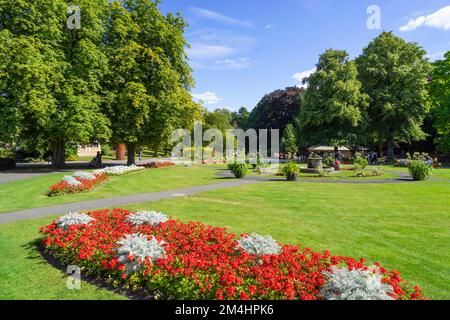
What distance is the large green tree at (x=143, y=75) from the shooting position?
30672 mm

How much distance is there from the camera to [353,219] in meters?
11.5

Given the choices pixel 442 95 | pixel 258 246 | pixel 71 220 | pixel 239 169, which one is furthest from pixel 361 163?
pixel 71 220

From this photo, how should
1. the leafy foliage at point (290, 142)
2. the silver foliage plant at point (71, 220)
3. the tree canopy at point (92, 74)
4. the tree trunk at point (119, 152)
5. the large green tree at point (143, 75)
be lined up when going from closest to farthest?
the silver foliage plant at point (71, 220), the tree canopy at point (92, 74), the large green tree at point (143, 75), the tree trunk at point (119, 152), the leafy foliage at point (290, 142)

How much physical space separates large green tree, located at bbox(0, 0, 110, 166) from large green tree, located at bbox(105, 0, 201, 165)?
1829 mm

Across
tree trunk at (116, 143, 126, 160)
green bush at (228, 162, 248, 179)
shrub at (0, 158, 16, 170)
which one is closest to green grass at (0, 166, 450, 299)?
green bush at (228, 162, 248, 179)

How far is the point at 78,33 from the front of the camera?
29.3 meters

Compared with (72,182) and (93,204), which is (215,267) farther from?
(72,182)

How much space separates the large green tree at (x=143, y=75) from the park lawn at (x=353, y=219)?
54.6 ft

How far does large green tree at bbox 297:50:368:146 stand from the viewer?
43062 millimetres

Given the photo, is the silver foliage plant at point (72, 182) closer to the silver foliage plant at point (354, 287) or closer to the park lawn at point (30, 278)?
the park lawn at point (30, 278)

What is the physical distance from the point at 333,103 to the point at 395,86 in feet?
37.7

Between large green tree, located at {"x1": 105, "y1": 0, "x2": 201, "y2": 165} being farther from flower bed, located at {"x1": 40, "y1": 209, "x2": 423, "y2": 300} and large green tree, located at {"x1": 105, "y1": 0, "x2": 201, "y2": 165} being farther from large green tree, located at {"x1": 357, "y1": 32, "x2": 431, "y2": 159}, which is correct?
large green tree, located at {"x1": 357, "y1": 32, "x2": 431, "y2": 159}

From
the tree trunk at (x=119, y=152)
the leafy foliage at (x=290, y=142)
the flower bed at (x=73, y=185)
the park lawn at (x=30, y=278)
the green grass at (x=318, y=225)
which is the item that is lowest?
the park lawn at (x=30, y=278)

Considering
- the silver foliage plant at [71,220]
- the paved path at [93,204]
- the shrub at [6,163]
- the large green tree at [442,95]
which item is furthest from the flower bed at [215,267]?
the large green tree at [442,95]
